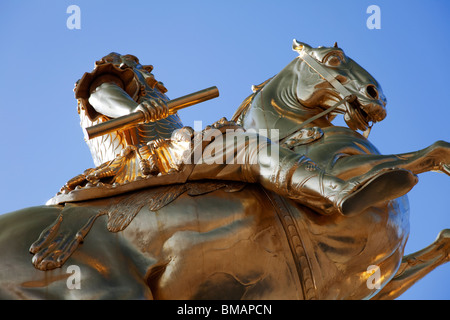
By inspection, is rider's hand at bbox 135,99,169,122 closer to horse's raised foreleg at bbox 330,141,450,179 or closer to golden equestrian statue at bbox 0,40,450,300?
golden equestrian statue at bbox 0,40,450,300

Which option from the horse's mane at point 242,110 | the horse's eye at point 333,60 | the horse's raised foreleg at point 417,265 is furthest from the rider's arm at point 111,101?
the horse's raised foreleg at point 417,265

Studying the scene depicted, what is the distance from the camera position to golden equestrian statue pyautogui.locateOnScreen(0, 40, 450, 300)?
338 cm

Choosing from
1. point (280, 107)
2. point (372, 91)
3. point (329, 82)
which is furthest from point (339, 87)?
point (280, 107)

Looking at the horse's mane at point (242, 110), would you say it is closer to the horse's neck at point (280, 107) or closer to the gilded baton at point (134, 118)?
the horse's neck at point (280, 107)

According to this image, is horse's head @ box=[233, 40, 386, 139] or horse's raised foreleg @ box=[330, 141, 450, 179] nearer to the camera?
horse's raised foreleg @ box=[330, 141, 450, 179]

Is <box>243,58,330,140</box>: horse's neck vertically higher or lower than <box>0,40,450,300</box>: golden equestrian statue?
higher

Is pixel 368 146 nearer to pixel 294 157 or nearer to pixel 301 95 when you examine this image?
pixel 301 95

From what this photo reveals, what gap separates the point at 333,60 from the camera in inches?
169

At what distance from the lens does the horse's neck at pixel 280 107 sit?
4207 millimetres

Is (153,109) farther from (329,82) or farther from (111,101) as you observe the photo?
(329,82)

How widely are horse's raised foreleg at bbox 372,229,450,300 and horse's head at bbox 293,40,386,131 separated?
0.83 metres

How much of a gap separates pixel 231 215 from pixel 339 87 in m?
1.05

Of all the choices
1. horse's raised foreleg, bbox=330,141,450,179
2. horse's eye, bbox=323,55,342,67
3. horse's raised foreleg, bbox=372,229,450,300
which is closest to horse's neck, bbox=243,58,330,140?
horse's eye, bbox=323,55,342,67
